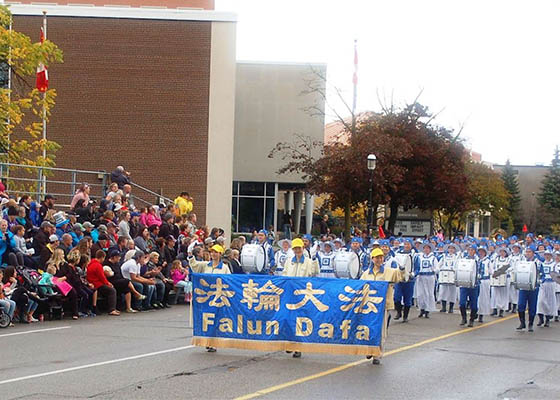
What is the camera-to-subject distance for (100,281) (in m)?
21.1

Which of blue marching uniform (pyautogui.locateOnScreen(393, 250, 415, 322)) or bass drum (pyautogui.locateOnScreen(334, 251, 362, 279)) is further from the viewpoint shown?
bass drum (pyautogui.locateOnScreen(334, 251, 362, 279))

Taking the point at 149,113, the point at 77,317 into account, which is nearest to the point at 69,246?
the point at 77,317

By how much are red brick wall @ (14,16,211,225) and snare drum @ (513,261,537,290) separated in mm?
24583

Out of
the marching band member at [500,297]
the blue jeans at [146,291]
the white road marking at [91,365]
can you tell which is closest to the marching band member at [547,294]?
the marching band member at [500,297]

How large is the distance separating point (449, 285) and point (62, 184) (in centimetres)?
2171

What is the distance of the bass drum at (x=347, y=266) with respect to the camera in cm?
2386

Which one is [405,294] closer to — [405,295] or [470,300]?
[405,295]

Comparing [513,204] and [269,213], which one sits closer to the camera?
[269,213]

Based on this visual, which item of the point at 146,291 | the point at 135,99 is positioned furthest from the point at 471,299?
the point at 135,99

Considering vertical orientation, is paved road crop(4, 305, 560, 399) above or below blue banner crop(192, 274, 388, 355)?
below

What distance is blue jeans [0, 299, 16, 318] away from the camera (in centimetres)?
1803

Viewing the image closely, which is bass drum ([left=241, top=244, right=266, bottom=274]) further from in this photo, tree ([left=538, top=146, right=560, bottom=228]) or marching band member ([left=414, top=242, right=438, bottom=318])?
tree ([left=538, top=146, right=560, bottom=228])

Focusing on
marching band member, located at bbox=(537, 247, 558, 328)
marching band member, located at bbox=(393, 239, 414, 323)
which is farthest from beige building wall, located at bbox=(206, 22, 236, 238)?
marching band member, located at bbox=(537, 247, 558, 328)

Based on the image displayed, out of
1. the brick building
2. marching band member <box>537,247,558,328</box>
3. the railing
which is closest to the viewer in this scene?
marching band member <box>537,247,558,328</box>
